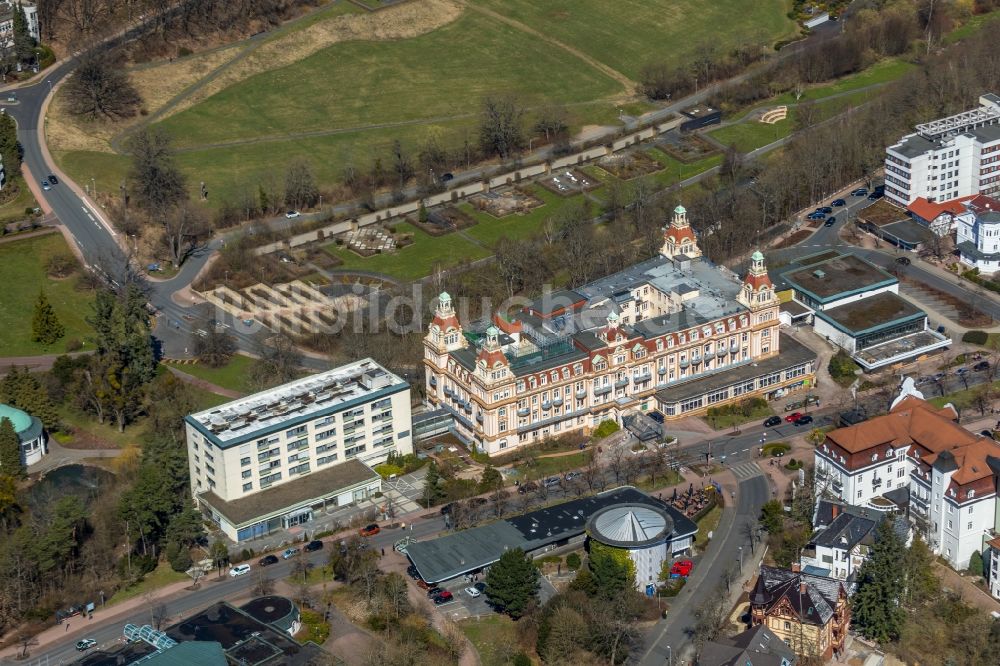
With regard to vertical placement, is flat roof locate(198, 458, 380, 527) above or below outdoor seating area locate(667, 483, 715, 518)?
above

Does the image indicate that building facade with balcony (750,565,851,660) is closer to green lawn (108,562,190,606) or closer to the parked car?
green lawn (108,562,190,606)

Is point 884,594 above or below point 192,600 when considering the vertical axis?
above

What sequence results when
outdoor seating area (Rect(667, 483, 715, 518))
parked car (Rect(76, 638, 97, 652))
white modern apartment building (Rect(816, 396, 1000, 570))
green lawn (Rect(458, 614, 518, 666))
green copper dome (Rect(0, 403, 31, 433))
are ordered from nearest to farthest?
1. green lawn (Rect(458, 614, 518, 666))
2. parked car (Rect(76, 638, 97, 652))
3. white modern apartment building (Rect(816, 396, 1000, 570))
4. outdoor seating area (Rect(667, 483, 715, 518))
5. green copper dome (Rect(0, 403, 31, 433))

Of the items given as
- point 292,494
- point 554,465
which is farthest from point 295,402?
point 554,465

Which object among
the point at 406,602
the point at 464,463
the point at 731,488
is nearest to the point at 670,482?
the point at 731,488

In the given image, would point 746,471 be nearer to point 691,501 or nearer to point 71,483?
point 691,501

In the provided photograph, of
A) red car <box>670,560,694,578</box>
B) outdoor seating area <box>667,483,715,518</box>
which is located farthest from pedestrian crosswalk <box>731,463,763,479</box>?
red car <box>670,560,694,578</box>

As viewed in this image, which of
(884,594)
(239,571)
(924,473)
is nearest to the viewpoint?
(884,594)

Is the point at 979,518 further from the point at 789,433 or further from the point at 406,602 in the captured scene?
the point at 406,602
